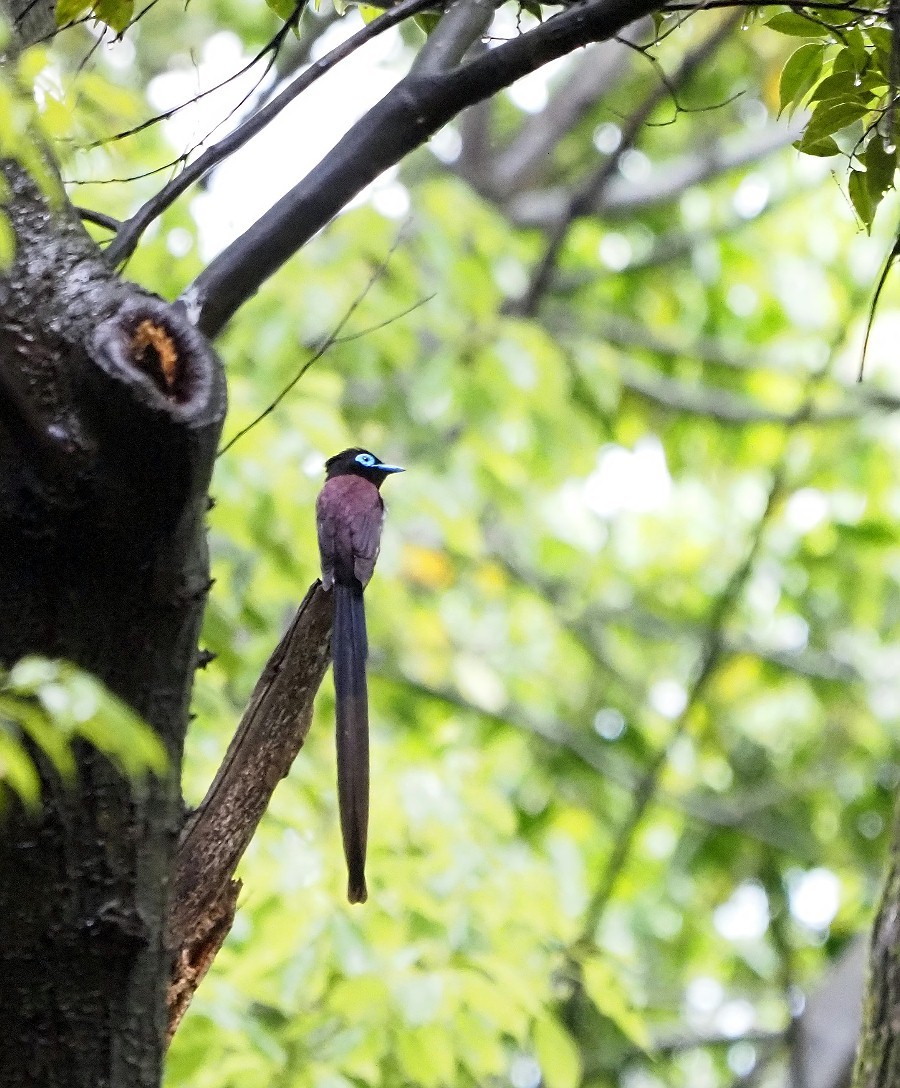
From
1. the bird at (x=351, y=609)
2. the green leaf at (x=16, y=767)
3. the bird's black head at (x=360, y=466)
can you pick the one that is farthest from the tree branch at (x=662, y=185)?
the green leaf at (x=16, y=767)

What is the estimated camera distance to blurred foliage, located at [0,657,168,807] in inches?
59.4

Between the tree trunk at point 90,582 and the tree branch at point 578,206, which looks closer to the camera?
the tree trunk at point 90,582

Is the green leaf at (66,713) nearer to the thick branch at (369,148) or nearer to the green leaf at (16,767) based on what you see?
the green leaf at (16,767)

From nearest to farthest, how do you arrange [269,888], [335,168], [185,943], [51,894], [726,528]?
[51,894], [335,168], [185,943], [269,888], [726,528]

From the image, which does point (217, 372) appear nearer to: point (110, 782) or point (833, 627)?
point (110, 782)

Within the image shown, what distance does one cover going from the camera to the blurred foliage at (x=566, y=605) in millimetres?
4031

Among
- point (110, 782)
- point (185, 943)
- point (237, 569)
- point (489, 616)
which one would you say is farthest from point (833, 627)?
point (110, 782)

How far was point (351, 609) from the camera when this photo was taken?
279 centimetres

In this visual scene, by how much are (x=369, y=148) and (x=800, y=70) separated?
0.70 m

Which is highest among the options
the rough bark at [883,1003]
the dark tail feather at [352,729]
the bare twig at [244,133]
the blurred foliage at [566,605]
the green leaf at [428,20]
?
the bare twig at [244,133]

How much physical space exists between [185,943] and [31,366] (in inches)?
42.5

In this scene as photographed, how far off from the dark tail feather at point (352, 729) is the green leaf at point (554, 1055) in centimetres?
168

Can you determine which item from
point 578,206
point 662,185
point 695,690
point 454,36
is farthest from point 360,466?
point 662,185

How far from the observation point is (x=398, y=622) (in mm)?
6066
